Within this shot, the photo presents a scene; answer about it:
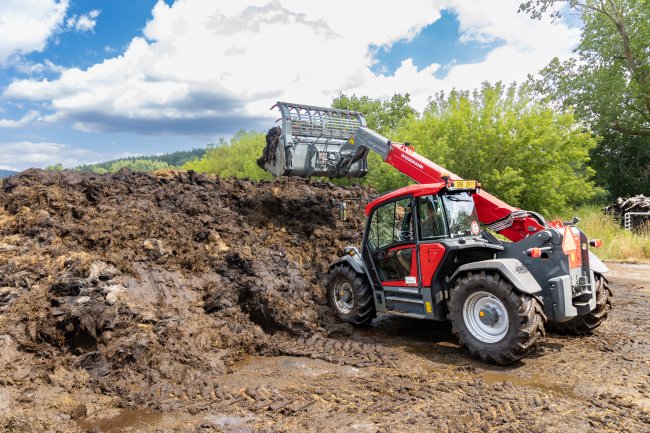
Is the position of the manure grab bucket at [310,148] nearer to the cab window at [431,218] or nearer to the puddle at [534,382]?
the cab window at [431,218]

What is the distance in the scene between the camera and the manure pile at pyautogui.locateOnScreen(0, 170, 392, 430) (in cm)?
539

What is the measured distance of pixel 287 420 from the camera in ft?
14.1

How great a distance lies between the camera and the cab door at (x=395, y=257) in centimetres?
648

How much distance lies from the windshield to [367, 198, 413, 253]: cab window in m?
0.51

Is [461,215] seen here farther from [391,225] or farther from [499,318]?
[499,318]

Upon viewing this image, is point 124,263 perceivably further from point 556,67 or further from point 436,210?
point 556,67

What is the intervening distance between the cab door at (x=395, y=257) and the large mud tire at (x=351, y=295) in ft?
0.64

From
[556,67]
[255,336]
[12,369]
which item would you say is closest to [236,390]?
[255,336]

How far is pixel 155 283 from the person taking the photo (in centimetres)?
724

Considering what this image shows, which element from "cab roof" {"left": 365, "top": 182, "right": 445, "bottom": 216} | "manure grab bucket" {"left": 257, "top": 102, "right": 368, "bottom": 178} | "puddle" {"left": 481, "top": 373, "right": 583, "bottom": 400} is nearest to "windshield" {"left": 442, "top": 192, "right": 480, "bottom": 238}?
"cab roof" {"left": 365, "top": 182, "right": 445, "bottom": 216}

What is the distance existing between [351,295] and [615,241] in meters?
12.0

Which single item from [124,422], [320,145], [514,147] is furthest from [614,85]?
[124,422]

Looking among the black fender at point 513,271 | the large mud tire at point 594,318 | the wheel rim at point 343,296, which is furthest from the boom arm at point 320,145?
the large mud tire at point 594,318

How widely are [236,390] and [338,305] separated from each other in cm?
284
